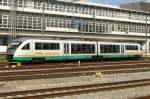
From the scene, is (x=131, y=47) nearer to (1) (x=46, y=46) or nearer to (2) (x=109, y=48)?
(2) (x=109, y=48)

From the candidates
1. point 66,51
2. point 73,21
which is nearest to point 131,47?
point 66,51

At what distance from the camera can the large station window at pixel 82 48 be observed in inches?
1507

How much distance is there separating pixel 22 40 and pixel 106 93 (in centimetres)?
1794

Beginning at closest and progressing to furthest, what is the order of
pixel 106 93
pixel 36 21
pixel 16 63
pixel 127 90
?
pixel 106 93, pixel 127 90, pixel 16 63, pixel 36 21

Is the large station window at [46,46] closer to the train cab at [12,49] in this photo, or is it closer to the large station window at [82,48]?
the train cab at [12,49]

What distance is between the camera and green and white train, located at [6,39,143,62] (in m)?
33.1

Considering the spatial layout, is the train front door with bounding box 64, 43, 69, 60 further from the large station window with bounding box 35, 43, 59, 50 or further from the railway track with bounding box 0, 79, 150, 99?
the railway track with bounding box 0, 79, 150, 99

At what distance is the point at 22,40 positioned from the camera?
3338cm

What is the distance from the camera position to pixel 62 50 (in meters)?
37.0

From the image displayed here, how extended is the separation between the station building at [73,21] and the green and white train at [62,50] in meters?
25.5

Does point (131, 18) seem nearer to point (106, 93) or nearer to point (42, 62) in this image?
point (42, 62)

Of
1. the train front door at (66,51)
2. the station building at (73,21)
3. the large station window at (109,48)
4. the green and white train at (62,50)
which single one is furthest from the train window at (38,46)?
the station building at (73,21)

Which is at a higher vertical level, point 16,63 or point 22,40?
point 22,40

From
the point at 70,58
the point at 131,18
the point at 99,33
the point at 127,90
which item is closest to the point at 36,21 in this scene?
the point at 99,33
